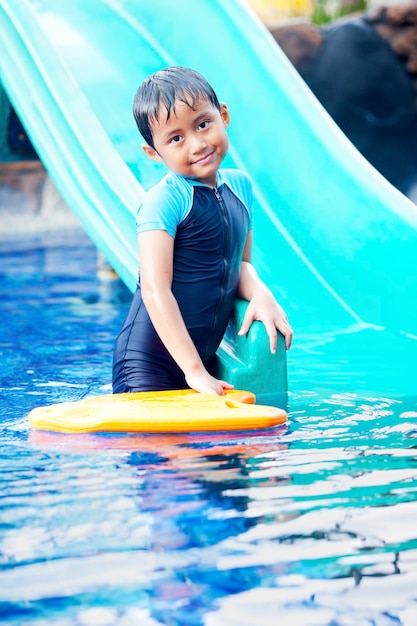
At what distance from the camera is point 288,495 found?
5.58 feet

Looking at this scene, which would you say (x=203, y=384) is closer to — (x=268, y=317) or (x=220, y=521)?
(x=268, y=317)

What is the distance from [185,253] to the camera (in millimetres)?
2320

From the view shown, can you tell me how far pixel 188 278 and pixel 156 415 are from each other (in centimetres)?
44

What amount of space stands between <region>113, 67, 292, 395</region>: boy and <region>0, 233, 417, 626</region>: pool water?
0.25m

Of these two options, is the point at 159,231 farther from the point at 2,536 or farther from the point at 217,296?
the point at 2,536

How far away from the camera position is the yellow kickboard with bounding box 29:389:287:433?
6.61 feet

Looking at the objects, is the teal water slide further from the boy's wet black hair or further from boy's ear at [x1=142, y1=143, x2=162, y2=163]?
the boy's wet black hair

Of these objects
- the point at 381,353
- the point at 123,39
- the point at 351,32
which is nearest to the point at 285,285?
the point at 381,353

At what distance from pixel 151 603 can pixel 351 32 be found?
19.5 ft

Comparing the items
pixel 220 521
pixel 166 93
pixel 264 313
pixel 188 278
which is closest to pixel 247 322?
pixel 264 313

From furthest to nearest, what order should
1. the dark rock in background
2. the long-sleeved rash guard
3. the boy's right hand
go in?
the dark rock in background
the long-sleeved rash guard
the boy's right hand

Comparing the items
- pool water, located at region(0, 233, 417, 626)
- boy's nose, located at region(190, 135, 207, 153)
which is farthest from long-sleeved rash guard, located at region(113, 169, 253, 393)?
pool water, located at region(0, 233, 417, 626)

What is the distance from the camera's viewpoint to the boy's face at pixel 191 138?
2211mm

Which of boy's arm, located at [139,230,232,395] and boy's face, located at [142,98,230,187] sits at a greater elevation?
boy's face, located at [142,98,230,187]
